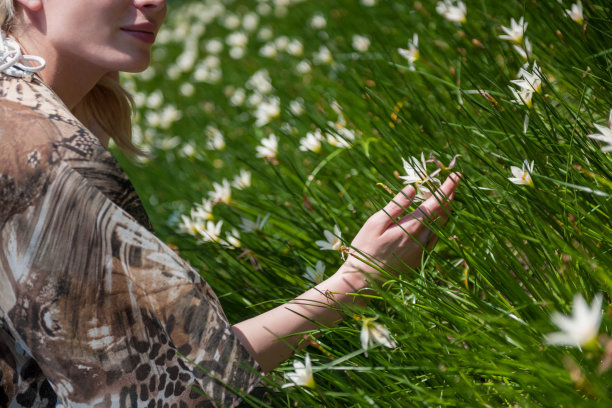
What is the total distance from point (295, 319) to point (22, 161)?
0.71 metres

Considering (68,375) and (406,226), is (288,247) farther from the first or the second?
(68,375)

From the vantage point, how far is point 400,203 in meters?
1.53

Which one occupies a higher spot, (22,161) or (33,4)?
(33,4)

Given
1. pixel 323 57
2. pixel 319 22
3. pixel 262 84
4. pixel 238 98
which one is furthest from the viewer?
pixel 319 22

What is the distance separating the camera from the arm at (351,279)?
1.41 metres

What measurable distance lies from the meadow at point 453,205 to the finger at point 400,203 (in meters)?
0.04

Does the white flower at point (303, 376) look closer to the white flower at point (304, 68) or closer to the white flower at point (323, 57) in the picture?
the white flower at point (323, 57)

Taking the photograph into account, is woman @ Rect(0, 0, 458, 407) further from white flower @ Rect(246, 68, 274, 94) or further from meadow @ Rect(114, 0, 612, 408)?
white flower @ Rect(246, 68, 274, 94)

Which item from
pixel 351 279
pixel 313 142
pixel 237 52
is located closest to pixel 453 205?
pixel 351 279

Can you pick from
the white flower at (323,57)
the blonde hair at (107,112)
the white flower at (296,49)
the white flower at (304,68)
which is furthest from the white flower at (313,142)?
the white flower at (296,49)

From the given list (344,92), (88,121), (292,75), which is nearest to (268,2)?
(292,75)

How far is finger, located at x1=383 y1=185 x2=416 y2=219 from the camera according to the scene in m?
1.49

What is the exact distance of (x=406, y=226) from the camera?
1520 millimetres

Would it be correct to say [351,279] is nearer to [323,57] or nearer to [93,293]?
[93,293]
